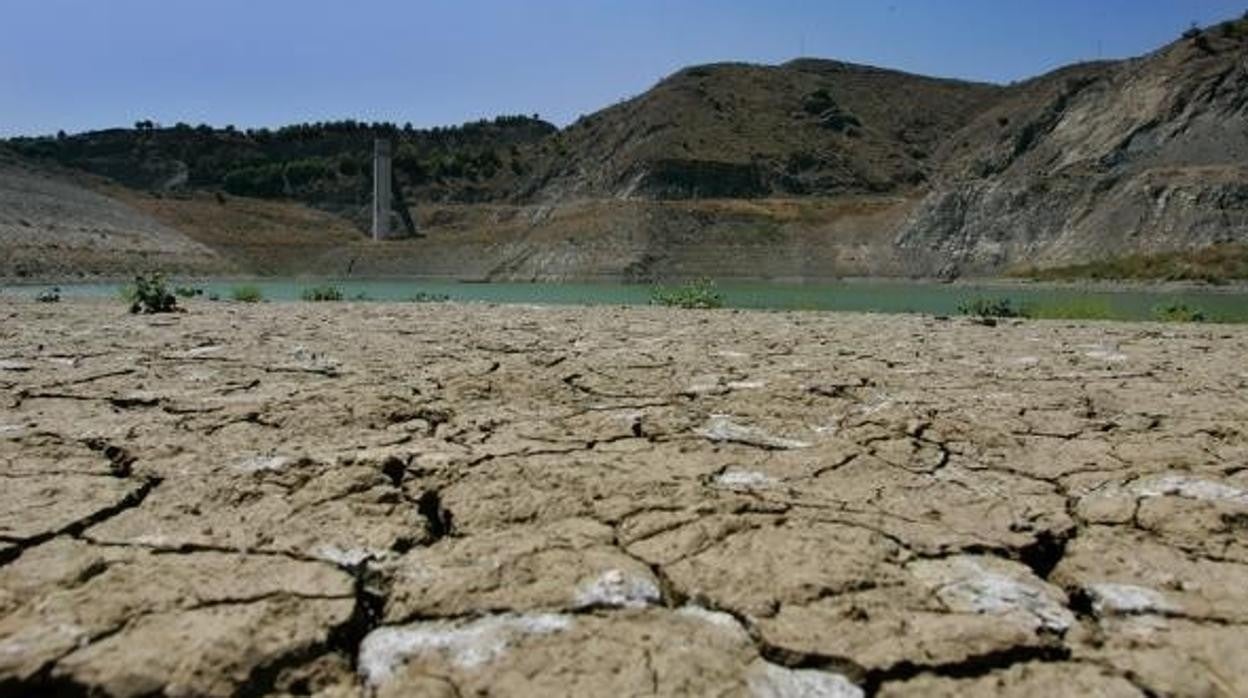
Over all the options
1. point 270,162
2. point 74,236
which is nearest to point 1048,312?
point 74,236

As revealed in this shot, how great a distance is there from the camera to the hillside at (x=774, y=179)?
5492 centimetres

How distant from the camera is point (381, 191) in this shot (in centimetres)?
8481

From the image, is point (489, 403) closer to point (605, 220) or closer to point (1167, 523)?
point (1167, 523)

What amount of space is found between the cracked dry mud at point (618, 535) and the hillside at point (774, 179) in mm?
47536

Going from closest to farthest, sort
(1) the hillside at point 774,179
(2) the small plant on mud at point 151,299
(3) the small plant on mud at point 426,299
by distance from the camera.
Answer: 1. (2) the small plant on mud at point 151,299
2. (3) the small plant on mud at point 426,299
3. (1) the hillside at point 774,179

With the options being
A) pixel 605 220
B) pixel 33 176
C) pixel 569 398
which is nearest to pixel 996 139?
pixel 605 220

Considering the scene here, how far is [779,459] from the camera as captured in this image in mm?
4113

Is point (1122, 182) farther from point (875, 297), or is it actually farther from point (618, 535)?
point (618, 535)

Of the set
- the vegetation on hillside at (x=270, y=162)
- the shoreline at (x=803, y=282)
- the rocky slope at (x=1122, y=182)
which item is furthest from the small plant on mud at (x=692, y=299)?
the vegetation on hillside at (x=270, y=162)

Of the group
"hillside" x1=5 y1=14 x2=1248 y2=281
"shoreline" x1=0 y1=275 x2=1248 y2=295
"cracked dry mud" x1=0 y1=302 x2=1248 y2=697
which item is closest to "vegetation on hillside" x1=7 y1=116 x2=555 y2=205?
"hillside" x1=5 y1=14 x2=1248 y2=281

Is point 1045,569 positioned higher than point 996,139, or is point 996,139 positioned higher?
point 996,139

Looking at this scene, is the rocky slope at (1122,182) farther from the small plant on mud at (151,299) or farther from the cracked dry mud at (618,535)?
the cracked dry mud at (618,535)

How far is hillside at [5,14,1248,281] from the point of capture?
5492 cm

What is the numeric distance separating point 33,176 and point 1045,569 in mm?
76491
